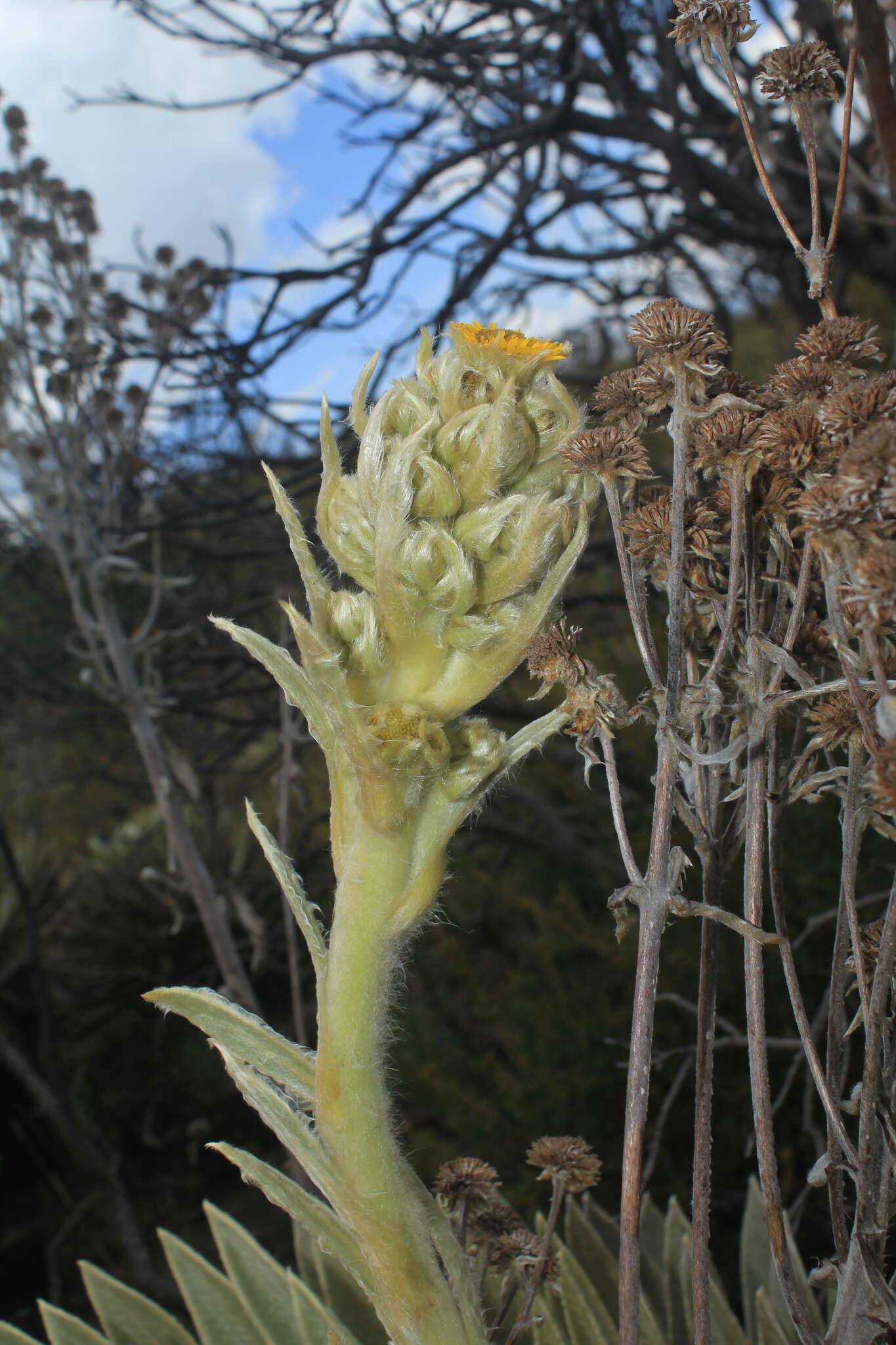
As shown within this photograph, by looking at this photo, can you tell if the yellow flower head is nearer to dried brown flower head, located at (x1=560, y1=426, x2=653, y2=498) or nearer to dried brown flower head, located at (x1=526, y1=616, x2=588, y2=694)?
dried brown flower head, located at (x1=560, y1=426, x2=653, y2=498)

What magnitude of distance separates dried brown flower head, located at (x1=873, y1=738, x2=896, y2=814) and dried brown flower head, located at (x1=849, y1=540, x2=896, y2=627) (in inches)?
2.9

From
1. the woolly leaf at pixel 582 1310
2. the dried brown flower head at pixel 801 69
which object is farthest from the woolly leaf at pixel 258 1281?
the dried brown flower head at pixel 801 69

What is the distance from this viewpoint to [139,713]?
2469 millimetres

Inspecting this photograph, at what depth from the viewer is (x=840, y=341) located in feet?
2.56

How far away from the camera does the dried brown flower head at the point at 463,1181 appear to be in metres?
1.09

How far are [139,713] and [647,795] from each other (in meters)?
1.80

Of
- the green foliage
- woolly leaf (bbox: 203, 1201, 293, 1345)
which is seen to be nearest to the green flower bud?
the green foliage

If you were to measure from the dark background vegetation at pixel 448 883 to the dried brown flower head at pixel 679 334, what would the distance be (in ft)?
5.03

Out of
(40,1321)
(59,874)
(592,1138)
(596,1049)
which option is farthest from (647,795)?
(59,874)

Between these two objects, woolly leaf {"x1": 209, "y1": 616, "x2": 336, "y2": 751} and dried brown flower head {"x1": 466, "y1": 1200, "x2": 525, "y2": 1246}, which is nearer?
woolly leaf {"x1": 209, "y1": 616, "x2": 336, "y2": 751}

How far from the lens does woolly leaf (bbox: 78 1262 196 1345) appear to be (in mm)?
1399

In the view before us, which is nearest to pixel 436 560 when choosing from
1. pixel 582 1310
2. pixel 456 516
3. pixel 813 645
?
pixel 456 516

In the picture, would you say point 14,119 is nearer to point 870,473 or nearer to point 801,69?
point 801,69

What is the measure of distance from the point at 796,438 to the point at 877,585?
0.22m
